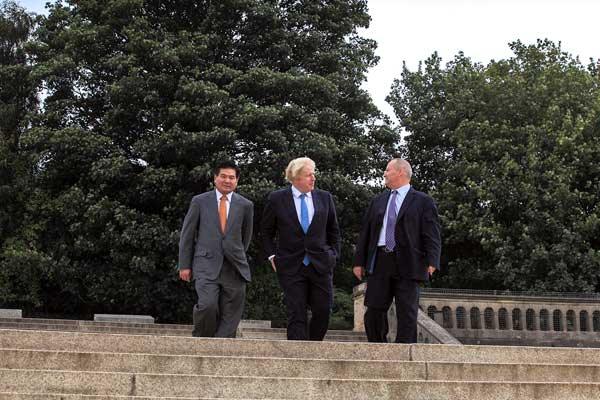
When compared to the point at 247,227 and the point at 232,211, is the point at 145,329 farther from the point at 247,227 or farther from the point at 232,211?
the point at 232,211

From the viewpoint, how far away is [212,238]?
29.8 feet

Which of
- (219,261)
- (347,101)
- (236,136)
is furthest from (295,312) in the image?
(347,101)

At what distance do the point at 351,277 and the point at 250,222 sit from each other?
19578mm

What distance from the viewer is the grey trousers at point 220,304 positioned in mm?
8922

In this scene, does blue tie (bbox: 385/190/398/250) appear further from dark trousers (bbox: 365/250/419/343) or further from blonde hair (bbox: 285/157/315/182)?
blonde hair (bbox: 285/157/315/182)

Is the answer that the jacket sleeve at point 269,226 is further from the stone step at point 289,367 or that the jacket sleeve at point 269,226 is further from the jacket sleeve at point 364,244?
the stone step at point 289,367

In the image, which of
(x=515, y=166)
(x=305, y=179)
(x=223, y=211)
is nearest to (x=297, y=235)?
(x=305, y=179)

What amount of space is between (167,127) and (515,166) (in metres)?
9.71

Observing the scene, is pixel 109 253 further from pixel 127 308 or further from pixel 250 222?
pixel 250 222

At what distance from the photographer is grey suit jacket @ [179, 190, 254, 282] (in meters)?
9.02

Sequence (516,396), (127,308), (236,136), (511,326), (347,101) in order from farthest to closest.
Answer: (347,101)
(127,308)
(236,136)
(511,326)
(516,396)

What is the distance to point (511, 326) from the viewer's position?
1881cm

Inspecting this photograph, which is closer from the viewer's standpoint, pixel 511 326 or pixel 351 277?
pixel 511 326

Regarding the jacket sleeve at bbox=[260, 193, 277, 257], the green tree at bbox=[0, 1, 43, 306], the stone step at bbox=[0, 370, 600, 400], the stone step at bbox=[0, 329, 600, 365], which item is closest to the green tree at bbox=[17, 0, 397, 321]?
the green tree at bbox=[0, 1, 43, 306]
